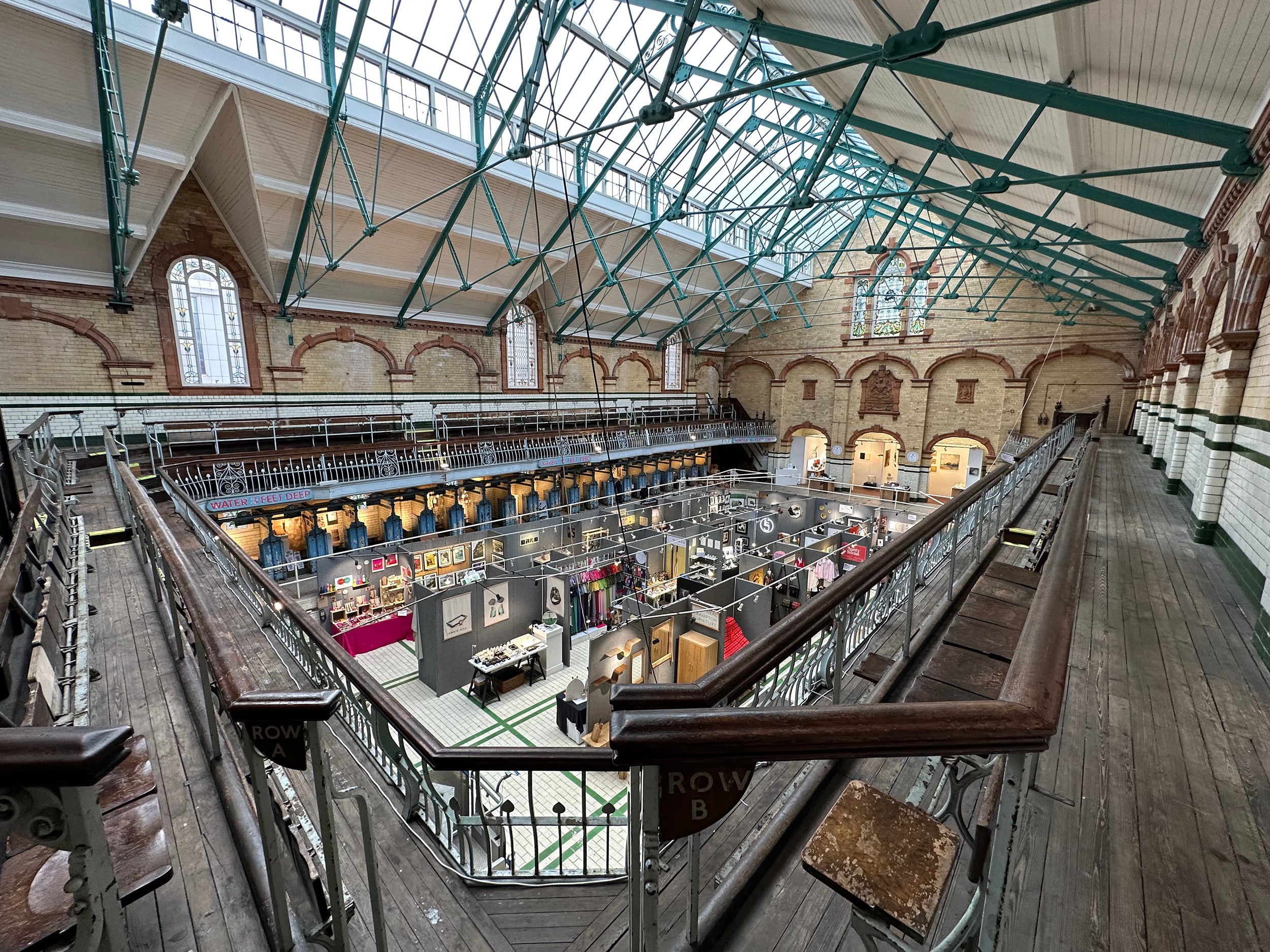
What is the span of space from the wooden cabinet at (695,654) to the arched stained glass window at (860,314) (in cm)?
1663

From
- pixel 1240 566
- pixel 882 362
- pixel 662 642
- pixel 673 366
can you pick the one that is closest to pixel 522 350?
pixel 673 366

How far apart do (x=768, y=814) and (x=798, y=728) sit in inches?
48.4

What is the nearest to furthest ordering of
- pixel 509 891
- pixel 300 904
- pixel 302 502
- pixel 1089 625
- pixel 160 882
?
pixel 160 882, pixel 300 904, pixel 509 891, pixel 1089 625, pixel 302 502

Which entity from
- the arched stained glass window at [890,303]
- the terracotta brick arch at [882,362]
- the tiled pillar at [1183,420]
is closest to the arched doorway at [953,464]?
the terracotta brick arch at [882,362]

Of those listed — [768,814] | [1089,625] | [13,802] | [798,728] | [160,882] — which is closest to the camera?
[13,802]

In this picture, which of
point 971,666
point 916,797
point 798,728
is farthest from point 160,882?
point 971,666

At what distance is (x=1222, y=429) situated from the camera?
491 centimetres

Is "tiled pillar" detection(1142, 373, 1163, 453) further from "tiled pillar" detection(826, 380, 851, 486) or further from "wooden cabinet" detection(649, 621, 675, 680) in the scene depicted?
"wooden cabinet" detection(649, 621, 675, 680)

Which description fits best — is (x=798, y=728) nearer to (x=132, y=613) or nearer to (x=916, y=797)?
(x=916, y=797)

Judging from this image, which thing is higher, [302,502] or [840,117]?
[840,117]

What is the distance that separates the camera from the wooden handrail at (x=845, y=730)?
2.68ft

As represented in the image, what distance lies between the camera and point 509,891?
1993 millimetres

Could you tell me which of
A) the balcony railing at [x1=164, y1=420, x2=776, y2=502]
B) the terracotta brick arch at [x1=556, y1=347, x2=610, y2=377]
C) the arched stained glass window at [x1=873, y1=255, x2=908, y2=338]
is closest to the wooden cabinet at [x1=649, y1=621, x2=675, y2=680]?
the balcony railing at [x1=164, y1=420, x2=776, y2=502]

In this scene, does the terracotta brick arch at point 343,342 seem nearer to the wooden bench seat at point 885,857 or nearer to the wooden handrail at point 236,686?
the wooden handrail at point 236,686
